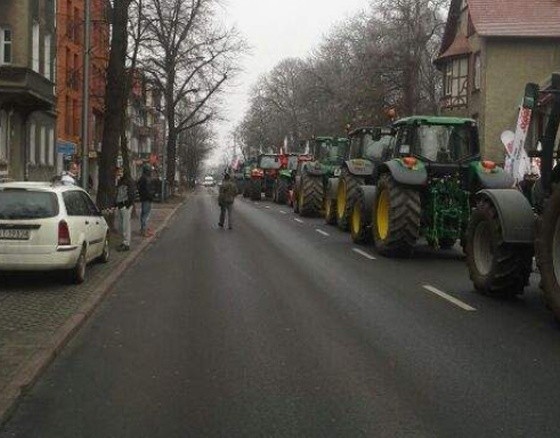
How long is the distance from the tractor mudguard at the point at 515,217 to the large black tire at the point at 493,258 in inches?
6.1

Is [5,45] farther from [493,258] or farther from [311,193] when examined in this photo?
[493,258]

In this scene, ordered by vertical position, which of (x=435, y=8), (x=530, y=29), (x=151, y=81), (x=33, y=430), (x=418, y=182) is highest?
(x=435, y=8)

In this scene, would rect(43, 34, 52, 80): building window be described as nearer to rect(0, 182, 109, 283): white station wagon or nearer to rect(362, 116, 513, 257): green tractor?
rect(362, 116, 513, 257): green tractor

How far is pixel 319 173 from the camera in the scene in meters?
28.5

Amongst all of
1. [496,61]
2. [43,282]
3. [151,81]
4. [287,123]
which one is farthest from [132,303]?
[287,123]

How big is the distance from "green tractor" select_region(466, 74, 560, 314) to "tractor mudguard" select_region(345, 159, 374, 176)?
33.0ft

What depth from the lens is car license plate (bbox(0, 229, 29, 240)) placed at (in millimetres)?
11641

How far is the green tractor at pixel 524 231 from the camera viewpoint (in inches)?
361

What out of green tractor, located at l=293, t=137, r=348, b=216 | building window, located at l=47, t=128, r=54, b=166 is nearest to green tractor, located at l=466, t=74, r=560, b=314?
green tractor, located at l=293, t=137, r=348, b=216

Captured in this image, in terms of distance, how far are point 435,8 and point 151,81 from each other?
88.0 feet

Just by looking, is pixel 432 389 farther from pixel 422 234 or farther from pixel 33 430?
pixel 422 234

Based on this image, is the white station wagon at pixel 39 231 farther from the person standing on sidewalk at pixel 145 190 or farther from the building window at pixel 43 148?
the building window at pixel 43 148


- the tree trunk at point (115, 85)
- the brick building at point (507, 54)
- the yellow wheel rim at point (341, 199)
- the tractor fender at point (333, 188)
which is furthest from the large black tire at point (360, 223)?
the brick building at point (507, 54)

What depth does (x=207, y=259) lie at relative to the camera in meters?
16.2
